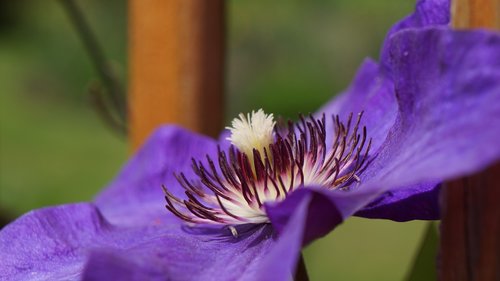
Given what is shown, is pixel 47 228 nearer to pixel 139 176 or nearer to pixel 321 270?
pixel 139 176

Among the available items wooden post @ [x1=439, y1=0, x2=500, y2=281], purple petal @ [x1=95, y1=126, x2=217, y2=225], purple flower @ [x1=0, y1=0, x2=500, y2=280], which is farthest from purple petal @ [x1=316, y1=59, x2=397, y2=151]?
wooden post @ [x1=439, y1=0, x2=500, y2=281]

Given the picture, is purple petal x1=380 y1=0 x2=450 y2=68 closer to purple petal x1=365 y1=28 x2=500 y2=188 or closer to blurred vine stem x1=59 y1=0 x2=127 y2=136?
purple petal x1=365 y1=28 x2=500 y2=188

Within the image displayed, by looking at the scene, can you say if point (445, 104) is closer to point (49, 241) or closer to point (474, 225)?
point (474, 225)

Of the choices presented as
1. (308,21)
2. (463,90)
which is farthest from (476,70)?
(308,21)

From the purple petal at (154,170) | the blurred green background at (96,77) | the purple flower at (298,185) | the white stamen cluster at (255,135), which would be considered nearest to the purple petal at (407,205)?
the purple flower at (298,185)

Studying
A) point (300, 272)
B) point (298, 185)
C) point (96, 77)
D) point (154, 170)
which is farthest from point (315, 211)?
point (96, 77)

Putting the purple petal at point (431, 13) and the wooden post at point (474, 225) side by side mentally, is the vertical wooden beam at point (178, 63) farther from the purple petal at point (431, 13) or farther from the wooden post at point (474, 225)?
the wooden post at point (474, 225)
